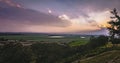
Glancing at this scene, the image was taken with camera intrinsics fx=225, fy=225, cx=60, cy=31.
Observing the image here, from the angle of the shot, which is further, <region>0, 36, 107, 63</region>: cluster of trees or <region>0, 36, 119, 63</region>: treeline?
<region>0, 36, 107, 63</region>: cluster of trees

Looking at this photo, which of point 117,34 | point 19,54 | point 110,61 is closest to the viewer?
point 110,61

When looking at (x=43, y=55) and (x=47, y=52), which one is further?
(x=47, y=52)

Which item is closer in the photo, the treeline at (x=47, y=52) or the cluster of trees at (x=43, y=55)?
the treeline at (x=47, y=52)

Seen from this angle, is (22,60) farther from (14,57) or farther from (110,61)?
(110,61)

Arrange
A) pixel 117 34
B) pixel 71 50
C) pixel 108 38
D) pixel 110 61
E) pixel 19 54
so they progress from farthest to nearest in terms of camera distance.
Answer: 1. pixel 71 50
2. pixel 108 38
3. pixel 117 34
4. pixel 19 54
5. pixel 110 61

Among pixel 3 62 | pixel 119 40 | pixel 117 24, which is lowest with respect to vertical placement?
pixel 3 62

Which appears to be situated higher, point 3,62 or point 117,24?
point 117,24

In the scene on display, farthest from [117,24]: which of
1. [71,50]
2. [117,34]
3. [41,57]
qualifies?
[41,57]

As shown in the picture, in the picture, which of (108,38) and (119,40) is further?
(108,38)

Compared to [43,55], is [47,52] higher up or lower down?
higher up

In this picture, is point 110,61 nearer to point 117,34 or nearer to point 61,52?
point 117,34
